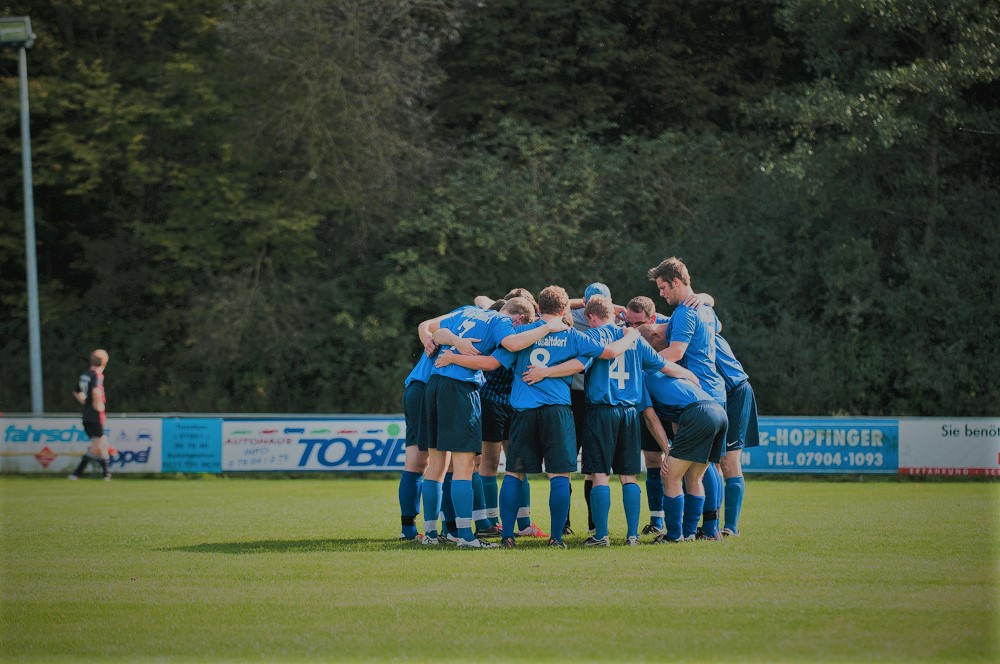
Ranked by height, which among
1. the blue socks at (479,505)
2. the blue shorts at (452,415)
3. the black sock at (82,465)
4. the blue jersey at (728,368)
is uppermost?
the blue jersey at (728,368)

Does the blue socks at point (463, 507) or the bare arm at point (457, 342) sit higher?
the bare arm at point (457, 342)

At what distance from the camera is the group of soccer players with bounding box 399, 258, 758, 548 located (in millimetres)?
10477

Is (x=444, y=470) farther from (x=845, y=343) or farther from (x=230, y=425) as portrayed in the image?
(x=845, y=343)

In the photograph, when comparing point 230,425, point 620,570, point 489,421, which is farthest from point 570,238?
point 620,570

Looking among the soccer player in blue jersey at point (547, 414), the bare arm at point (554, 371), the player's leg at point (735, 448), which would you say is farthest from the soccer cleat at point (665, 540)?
the bare arm at point (554, 371)

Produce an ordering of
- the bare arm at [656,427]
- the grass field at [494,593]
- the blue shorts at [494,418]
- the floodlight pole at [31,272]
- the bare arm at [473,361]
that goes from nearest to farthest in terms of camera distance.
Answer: the grass field at [494,593]
the bare arm at [473,361]
the bare arm at [656,427]
the blue shorts at [494,418]
the floodlight pole at [31,272]

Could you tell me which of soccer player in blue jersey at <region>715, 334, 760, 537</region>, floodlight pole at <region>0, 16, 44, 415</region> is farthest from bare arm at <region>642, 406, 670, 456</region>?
floodlight pole at <region>0, 16, 44, 415</region>

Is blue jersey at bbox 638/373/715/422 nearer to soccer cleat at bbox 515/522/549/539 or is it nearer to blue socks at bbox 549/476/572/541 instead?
blue socks at bbox 549/476/572/541

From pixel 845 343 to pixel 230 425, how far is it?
14.1m

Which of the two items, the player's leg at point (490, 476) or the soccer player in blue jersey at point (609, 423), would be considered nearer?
the soccer player in blue jersey at point (609, 423)

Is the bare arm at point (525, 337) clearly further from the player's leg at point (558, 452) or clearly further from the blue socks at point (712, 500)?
the blue socks at point (712, 500)

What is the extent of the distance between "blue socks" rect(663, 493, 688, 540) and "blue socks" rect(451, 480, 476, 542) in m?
1.69

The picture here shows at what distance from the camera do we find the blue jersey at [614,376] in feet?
34.6

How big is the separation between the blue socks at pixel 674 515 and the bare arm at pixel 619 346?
1.36 m
